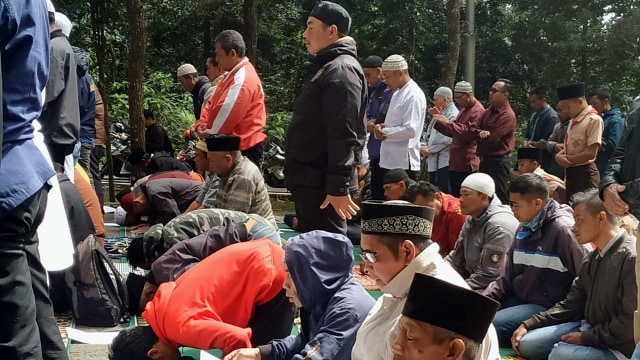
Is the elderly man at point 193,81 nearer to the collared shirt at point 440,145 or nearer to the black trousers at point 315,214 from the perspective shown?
the collared shirt at point 440,145

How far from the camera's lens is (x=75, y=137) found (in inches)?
152

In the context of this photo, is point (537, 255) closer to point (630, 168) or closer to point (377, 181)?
point (630, 168)

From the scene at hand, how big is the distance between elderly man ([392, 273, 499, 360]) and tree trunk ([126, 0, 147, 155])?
351 inches

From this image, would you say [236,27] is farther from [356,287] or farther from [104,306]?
[356,287]

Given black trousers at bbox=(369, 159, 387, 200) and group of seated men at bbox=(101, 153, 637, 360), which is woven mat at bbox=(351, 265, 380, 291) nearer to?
group of seated men at bbox=(101, 153, 637, 360)

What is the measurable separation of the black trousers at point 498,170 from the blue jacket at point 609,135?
0.86 meters

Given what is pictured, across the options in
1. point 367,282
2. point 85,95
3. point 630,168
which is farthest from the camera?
point 367,282

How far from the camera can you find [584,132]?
6668 mm

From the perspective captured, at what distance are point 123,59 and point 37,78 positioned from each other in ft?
49.6

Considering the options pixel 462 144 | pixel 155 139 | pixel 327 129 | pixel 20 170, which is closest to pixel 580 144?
pixel 462 144

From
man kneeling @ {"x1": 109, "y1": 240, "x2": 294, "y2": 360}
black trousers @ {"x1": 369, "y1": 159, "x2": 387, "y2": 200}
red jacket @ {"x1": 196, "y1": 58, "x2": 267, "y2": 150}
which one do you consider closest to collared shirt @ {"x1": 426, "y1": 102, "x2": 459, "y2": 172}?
black trousers @ {"x1": 369, "y1": 159, "x2": 387, "y2": 200}

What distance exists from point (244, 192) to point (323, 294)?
5.79ft

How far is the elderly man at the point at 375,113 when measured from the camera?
7148 millimetres

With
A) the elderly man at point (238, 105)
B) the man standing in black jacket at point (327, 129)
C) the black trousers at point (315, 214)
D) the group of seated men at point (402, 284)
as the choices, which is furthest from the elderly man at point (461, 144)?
the black trousers at point (315, 214)
